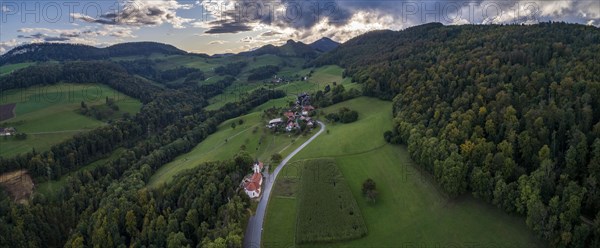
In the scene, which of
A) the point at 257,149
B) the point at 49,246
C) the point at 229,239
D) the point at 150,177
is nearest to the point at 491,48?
the point at 257,149

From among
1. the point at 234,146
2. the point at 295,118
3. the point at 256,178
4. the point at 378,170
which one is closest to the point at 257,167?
the point at 256,178

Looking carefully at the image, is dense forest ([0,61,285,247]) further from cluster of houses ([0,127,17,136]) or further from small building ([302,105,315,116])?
small building ([302,105,315,116])

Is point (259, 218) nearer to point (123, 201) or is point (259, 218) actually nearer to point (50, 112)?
point (123, 201)

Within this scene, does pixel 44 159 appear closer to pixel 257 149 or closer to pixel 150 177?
pixel 150 177

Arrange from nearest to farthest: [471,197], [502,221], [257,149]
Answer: [502,221] → [471,197] → [257,149]

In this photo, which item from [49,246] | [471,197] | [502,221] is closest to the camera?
[502,221]

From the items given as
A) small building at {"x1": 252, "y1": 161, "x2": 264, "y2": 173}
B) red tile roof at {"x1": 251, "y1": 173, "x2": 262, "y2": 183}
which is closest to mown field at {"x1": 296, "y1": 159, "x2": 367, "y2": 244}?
red tile roof at {"x1": 251, "y1": 173, "x2": 262, "y2": 183}

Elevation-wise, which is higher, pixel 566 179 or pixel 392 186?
pixel 566 179

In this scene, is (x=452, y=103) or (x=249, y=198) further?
(x=452, y=103)
